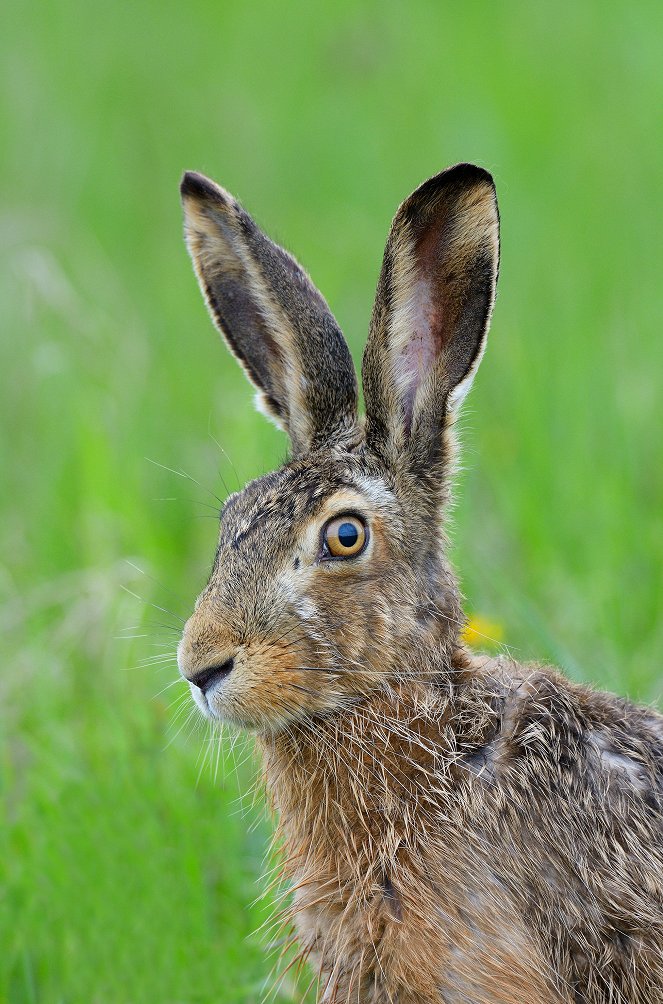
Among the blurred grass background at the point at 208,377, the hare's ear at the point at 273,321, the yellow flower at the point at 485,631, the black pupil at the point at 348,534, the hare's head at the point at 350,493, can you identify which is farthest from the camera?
the yellow flower at the point at 485,631

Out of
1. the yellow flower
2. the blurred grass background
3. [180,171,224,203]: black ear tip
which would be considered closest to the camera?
[180,171,224,203]: black ear tip

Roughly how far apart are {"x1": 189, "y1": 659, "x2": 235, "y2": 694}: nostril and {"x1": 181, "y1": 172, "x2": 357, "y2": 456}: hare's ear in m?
0.74

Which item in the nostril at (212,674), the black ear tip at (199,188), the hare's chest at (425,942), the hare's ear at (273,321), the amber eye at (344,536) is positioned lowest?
the hare's chest at (425,942)

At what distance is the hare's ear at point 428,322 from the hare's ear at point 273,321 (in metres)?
0.15

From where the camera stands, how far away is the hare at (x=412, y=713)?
3.77 metres

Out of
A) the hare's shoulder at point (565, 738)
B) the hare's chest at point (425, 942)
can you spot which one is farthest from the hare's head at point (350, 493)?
the hare's chest at point (425, 942)

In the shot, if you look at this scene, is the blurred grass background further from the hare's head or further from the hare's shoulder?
the hare's head

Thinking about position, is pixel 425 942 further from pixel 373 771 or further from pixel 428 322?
pixel 428 322

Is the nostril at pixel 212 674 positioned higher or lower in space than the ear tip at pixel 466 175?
lower

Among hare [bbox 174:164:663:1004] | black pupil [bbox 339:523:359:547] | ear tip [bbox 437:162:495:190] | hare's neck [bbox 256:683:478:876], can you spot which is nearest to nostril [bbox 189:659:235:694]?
hare [bbox 174:164:663:1004]

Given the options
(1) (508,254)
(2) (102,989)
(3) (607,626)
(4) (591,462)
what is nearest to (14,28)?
(1) (508,254)

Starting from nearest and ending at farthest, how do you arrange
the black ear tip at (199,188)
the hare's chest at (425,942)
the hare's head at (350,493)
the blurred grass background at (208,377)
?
the hare's chest at (425,942)
the hare's head at (350,493)
the black ear tip at (199,188)
the blurred grass background at (208,377)

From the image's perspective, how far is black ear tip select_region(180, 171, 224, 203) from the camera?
4.36 m

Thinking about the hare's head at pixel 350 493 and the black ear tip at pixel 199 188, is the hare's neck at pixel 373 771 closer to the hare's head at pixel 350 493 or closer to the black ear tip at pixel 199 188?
the hare's head at pixel 350 493
